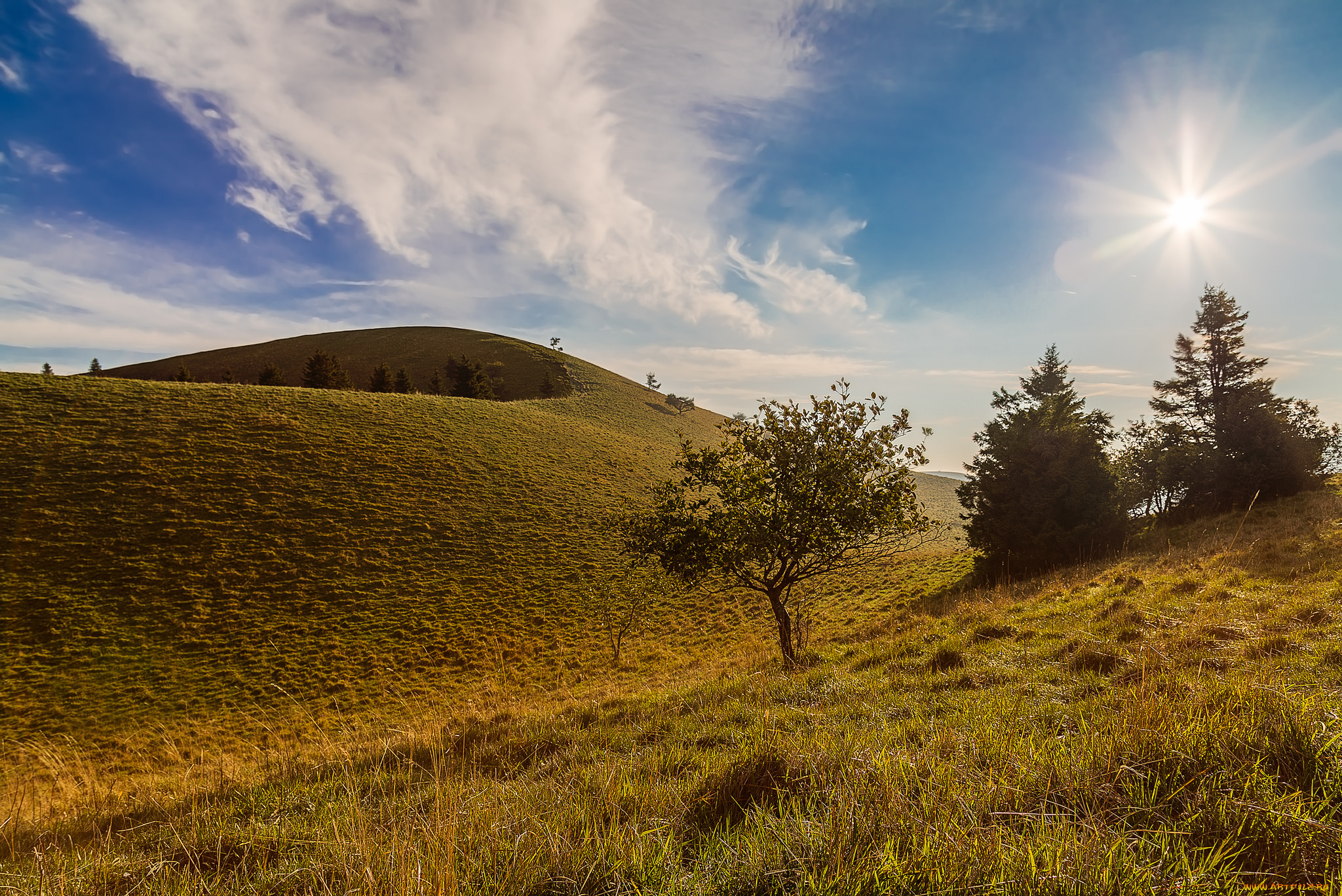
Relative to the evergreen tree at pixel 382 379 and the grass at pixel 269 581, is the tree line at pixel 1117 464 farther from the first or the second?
the evergreen tree at pixel 382 379

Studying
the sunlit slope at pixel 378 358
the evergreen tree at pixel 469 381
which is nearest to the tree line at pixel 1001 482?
the evergreen tree at pixel 469 381

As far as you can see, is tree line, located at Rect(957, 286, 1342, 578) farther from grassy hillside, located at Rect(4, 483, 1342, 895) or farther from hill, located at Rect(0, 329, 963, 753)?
grassy hillside, located at Rect(4, 483, 1342, 895)

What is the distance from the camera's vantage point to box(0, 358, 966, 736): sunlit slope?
920 inches

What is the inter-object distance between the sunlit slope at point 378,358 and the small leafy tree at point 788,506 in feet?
285

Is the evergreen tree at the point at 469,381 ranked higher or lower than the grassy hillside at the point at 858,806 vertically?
higher

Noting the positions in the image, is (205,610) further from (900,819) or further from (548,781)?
(900,819)

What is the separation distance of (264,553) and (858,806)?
40.4 meters

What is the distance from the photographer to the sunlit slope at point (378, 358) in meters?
102

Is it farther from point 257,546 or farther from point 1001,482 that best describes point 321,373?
point 1001,482

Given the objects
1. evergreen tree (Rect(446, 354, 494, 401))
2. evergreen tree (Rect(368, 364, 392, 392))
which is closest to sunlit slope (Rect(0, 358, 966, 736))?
evergreen tree (Rect(368, 364, 392, 392))

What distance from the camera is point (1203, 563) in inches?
502

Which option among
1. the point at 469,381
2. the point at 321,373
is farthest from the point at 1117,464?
the point at 321,373

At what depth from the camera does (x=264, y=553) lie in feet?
104

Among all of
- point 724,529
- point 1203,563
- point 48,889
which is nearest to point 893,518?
point 724,529
